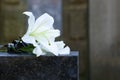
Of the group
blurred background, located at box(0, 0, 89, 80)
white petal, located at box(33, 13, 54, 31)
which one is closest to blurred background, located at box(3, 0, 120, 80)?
blurred background, located at box(0, 0, 89, 80)

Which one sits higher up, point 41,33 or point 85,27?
point 41,33

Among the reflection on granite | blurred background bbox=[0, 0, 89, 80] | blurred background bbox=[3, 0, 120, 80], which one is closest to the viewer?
the reflection on granite

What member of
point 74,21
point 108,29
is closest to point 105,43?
point 108,29

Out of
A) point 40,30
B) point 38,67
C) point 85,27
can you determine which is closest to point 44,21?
point 40,30

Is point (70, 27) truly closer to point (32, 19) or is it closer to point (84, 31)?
point (84, 31)

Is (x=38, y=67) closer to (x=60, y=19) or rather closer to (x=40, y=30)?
(x=40, y=30)

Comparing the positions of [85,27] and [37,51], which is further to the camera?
[85,27]

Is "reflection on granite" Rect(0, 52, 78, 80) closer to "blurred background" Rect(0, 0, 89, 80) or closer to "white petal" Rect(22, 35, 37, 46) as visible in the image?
"white petal" Rect(22, 35, 37, 46)
